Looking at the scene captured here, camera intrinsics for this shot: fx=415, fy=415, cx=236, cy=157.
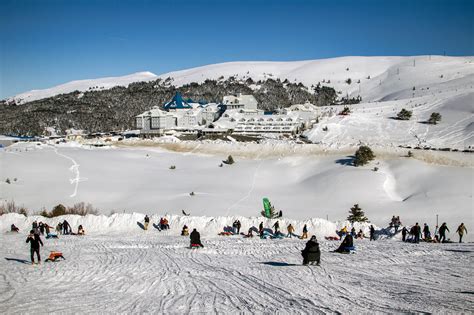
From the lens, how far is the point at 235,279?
12820 millimetres

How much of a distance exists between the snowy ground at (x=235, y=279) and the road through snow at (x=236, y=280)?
→ 0.09 feet

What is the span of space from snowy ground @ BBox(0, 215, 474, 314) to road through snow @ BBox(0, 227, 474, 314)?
0.03 metres

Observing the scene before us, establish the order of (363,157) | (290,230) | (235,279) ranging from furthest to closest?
(363,157), (290,230), (235,279)

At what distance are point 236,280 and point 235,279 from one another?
15cm

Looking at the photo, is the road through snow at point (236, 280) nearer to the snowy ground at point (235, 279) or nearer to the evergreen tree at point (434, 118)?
the snowy ground at point (235, 279)

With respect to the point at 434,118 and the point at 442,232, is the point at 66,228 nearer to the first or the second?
the point at 442,232

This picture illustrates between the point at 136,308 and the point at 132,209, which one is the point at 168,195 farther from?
the point at 136,308

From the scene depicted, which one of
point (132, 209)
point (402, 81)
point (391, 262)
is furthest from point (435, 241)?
point (402, 81)

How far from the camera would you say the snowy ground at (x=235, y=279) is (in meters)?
9.80

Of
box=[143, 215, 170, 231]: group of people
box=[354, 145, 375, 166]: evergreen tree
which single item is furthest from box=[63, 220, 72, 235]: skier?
box=[354, 145, 375, 166]: evergreen tree

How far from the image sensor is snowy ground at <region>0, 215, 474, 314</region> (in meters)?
9.80

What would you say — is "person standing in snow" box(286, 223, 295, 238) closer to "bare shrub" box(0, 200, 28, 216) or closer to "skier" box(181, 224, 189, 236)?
"skier" box(181, 224, 189, 236)

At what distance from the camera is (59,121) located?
5202 inches

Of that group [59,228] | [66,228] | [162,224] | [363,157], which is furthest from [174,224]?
[363,157]
